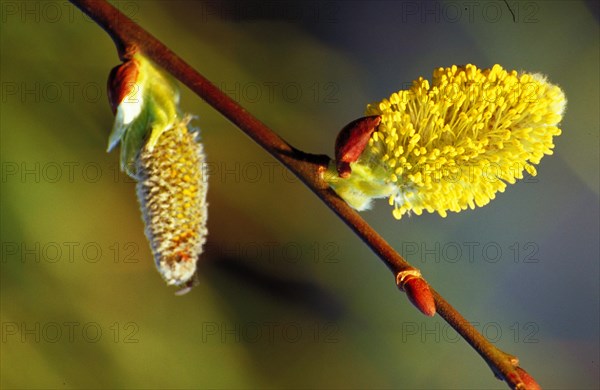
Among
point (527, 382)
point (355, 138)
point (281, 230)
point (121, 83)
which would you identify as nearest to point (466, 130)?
point (355, 138)

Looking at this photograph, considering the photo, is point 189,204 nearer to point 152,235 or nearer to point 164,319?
point 152,235

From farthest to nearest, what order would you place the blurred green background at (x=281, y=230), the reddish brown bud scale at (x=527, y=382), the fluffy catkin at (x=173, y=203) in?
1. the blurred green background at (x=281, y=230)
2. the fluffy catkin at (x=173, y=203)
3. the reddish brown bud scale at (x=527, y=382)

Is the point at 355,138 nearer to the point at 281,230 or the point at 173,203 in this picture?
the point at 173,203

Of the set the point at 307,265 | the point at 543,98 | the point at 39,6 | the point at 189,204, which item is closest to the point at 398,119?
the point at 543,98

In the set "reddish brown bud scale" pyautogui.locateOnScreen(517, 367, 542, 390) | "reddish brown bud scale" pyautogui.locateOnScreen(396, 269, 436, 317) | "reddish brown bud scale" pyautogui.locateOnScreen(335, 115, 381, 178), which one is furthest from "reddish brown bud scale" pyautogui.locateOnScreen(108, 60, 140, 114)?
"reddish brown bud scale" pyautogui.locateOnScreen(517, 367, 542, 390)

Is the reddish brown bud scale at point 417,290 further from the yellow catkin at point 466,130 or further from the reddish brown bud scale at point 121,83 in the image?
the reddish brown bud scale at point 121,83

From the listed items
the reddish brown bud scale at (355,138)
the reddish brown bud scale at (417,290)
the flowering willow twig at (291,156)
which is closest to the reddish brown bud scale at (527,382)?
the flowering willow twig at (291,156)
